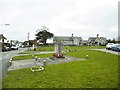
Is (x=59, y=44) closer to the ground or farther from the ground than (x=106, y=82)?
farther from the ground

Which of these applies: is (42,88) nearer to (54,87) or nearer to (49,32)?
(54,87)

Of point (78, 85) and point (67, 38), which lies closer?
point (78, 85)

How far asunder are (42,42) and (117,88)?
376 ft

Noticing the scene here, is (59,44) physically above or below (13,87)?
above

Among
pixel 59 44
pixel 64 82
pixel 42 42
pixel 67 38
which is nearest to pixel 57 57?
pixel 59 44

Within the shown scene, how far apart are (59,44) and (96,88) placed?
20140mm

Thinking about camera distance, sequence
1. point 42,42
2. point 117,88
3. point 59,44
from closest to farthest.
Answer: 1. point 117,88
2. point 59,44
3. point 42,42

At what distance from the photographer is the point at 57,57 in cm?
2784

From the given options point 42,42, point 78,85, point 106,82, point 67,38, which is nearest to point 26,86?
point 78,85

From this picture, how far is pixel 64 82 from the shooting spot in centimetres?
1144

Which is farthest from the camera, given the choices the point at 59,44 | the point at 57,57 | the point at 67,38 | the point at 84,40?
the point at 84,40

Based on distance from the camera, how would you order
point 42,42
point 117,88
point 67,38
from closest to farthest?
1. point 117,88
2. point 42,42
3. point 67,38

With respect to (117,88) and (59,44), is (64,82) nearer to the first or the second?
(117,88)

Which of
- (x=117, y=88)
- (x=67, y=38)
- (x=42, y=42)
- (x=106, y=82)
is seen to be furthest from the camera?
(x=67, y=38)
